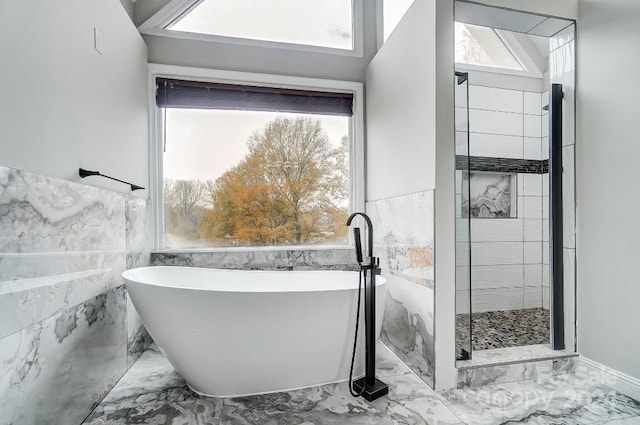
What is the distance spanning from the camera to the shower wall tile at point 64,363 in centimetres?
115

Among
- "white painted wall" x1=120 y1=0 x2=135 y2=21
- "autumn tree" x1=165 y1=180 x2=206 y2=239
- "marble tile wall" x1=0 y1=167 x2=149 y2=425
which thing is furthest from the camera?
"autumn tree" x1=165 y1=180 x2=206 y2=239

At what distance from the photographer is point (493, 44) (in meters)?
3.13

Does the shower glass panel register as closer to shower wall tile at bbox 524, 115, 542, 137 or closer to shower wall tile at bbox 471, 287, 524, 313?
shower wall tile at bbox 471, 287, 524, 313

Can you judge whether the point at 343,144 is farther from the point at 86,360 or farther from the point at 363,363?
the point at 86,360

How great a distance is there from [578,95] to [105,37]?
2.86 metres

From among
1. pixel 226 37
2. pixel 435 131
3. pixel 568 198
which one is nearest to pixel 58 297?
pixel 435 131

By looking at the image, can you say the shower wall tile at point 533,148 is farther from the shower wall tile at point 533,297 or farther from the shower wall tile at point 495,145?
the shower wall tile at point 533,297

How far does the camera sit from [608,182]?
6.11 ft

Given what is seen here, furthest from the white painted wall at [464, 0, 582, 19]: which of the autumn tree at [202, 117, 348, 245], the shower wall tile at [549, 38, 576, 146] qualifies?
the autumn tree at [202, 117, 348, 245]

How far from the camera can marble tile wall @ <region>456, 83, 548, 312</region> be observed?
310 centimetres

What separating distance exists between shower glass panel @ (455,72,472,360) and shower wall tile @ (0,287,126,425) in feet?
6.42

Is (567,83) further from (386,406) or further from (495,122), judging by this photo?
(386,406)

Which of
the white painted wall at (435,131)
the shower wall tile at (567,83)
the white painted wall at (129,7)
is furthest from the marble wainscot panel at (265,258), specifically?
the white painted wall at (129,7)

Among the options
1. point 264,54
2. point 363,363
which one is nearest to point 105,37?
point 264,54
